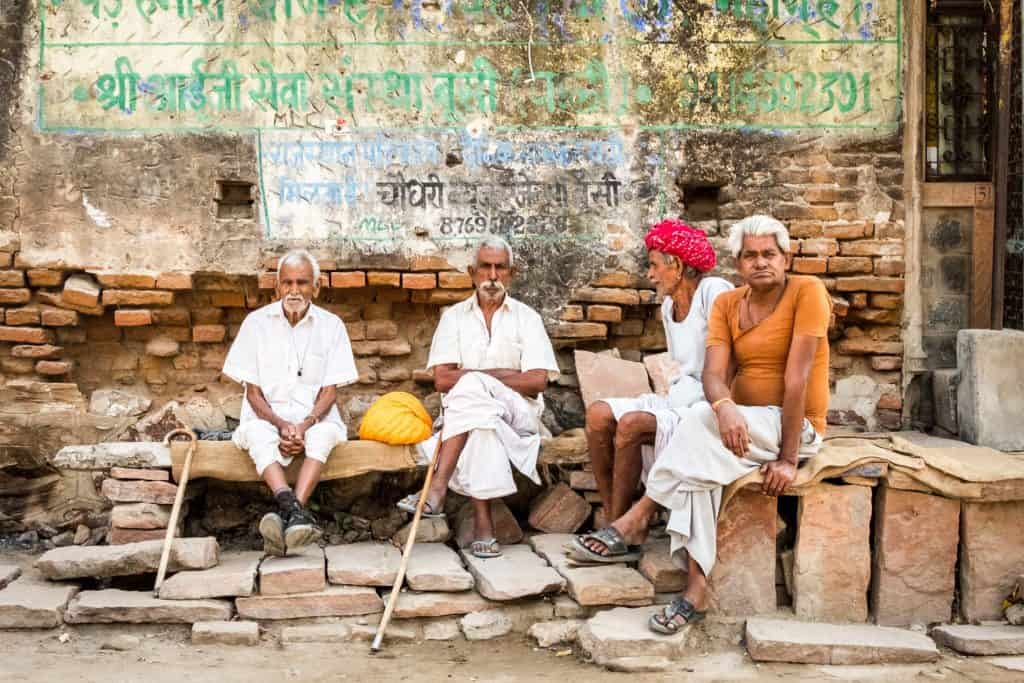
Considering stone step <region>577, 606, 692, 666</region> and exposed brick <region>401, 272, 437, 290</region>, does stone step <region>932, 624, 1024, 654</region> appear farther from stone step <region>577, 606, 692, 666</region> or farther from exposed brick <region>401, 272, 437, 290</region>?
exposed brick <region>401, 272, 437, 290</region>

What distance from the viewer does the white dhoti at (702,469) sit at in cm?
460

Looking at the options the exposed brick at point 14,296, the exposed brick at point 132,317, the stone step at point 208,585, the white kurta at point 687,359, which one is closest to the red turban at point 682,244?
the white kurta at point 687,359

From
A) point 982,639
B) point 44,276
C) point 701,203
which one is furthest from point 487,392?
point 44,276

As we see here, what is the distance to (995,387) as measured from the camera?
5.86 meters

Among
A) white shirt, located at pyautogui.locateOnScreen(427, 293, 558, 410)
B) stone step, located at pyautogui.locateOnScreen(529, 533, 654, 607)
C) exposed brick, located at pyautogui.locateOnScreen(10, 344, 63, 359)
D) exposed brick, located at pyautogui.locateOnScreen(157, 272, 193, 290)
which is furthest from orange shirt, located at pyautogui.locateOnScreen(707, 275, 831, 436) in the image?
exposed brick, located at pyautogui.locateOnScreen(10, 344, 63, 359)

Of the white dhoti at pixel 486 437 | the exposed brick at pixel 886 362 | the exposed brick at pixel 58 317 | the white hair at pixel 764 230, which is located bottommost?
the white dhoti at pixel 486 437

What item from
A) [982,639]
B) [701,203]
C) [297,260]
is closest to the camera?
[982,639]

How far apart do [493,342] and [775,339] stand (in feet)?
5.02

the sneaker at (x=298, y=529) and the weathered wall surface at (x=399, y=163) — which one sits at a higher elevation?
the weathered wall surface at (x=399, y=163)

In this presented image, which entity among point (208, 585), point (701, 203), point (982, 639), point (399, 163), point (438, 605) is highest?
point (399, 163)

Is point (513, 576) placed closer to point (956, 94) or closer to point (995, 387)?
point (995, 387)

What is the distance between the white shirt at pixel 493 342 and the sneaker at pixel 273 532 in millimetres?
1203

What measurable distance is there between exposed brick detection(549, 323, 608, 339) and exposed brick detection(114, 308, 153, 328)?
233 cm

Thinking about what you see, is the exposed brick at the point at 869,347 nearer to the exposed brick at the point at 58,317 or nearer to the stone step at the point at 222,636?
the stone step at the point at 222,636
